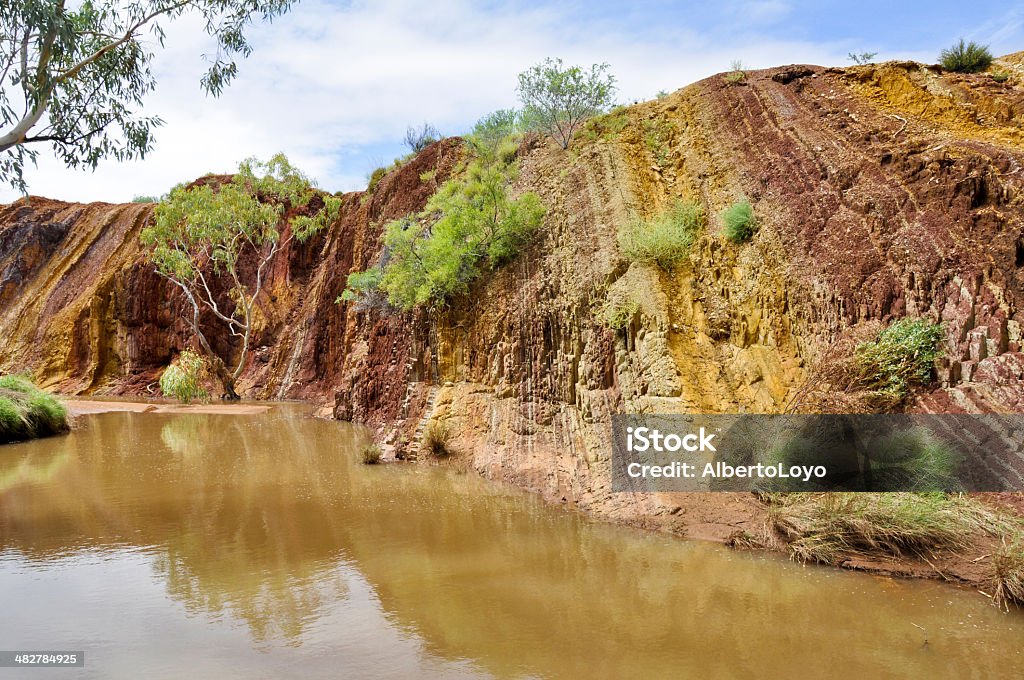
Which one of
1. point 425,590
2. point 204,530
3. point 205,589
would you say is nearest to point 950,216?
point 425,590

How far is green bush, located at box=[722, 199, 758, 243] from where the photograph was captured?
9.98m

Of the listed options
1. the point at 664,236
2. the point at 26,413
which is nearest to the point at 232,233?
the point at 26,413

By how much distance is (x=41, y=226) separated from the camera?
3506cm

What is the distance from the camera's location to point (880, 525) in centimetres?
611

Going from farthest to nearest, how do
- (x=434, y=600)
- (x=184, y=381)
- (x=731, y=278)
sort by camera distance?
(x=184, y=381) < (x=731, y=278) < (x=434, y=600)

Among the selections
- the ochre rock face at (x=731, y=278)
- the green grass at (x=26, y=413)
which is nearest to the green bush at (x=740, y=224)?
the ochre rock face at (x=731, y=278)

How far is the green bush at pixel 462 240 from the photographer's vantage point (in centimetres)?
1266

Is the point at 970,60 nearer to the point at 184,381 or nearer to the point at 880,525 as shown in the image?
the point at 880,525

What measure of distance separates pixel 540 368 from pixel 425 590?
216 inches

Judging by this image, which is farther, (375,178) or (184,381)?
(375,178)

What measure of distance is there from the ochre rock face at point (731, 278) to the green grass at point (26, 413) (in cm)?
677

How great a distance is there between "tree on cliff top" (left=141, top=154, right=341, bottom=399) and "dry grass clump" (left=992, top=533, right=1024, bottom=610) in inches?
968

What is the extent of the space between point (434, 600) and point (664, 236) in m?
6.46

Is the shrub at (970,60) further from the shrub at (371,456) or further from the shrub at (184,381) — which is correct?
the shrub at (184,381)
